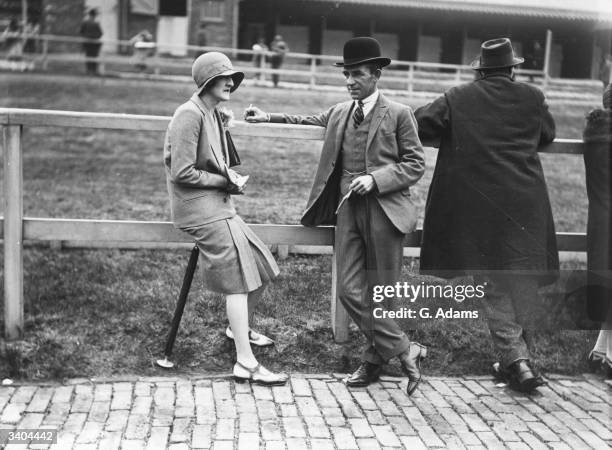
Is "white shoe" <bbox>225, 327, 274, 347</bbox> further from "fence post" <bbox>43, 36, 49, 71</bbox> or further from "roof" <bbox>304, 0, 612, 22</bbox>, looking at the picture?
"fence post" <bbox>43, 36, 49, 71</bbox>

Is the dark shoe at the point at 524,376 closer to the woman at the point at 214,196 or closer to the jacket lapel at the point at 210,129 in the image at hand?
the woman at the point at 214,196

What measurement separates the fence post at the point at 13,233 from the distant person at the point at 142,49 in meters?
7.77

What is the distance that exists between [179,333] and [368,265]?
128 cm

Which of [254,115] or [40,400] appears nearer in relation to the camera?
[40,400]

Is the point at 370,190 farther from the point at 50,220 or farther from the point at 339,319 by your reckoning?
the point at 50,220

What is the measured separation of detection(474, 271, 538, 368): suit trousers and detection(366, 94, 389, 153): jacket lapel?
3.61 feet

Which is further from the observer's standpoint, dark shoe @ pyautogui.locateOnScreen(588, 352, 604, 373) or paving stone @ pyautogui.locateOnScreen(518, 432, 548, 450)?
dark shoe @ pyautogui.locateOnScreen(588, 352, 604, 373)

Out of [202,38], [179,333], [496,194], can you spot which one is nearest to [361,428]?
[179,333]

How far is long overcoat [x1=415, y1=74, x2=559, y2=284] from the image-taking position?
4344mm

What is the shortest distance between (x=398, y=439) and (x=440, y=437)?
222mm

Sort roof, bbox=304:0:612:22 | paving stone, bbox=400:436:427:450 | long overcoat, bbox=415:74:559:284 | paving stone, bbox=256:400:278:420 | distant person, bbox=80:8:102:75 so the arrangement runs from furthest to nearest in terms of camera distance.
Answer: distant person, bbox=80:8:102:75, roof, bbox=304:0:612:22, long overcoat, bbox=415:74:559:284, paving stone, bbox=256:400:278:420, paving stone, bbox=400:436:427:450

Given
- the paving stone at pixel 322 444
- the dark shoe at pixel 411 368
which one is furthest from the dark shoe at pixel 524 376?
the paving stone at pixel 322 444

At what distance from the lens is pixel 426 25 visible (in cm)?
769

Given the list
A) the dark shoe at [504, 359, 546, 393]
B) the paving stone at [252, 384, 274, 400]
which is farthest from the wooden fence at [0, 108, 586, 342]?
the dark shoe at [504, 359, 546, 393]
